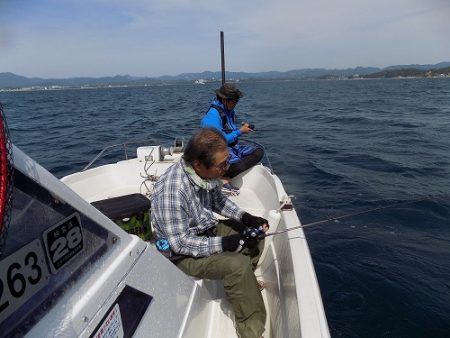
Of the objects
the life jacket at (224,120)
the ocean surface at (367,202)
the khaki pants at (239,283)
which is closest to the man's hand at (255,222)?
the khaki pants at (239,283)

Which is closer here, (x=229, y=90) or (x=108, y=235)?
(x=108, y=235)

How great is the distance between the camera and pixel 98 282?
4.56 ft

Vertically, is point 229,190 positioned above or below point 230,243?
below

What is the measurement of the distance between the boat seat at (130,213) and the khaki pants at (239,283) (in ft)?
3.49

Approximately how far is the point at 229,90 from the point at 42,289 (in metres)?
4.44

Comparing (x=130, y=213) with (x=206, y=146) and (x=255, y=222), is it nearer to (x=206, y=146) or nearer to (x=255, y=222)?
(x=255, y=222)

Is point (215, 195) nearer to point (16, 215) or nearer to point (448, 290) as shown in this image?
point (16, 215)

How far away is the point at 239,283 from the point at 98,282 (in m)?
1.37

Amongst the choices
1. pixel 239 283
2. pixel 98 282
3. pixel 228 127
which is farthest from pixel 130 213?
pixel 228 127

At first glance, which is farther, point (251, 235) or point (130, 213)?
point (130, 213)

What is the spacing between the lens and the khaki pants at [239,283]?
255 centimetres

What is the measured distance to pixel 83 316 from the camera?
4.21ft

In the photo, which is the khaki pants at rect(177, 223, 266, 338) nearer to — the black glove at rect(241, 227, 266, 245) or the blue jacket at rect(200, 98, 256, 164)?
the black glove at rect(241, 227, 266, 245)

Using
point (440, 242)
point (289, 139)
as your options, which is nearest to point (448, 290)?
point (440, 242)
